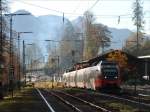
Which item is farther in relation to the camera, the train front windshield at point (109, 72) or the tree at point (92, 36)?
the tree at point (92, 36)

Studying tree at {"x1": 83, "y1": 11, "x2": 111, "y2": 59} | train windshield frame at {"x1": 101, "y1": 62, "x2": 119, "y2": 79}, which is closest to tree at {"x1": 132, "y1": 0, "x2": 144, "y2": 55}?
tree at {"x1": 83, "y1": 11, "x2": 111, "y2": 59}

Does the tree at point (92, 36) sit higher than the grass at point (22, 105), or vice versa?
the tree at point (92, 36)

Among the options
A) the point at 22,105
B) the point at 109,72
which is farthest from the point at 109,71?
the point at 22,105

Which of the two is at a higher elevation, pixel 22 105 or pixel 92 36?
pixel 92 36

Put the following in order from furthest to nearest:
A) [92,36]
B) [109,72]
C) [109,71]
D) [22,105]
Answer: [92,36]
[109,72]
[109,71]
[22,105]

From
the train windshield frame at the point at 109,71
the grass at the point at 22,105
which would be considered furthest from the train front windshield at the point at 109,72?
the grass at the point at 22,105

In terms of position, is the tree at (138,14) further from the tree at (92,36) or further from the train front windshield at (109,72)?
the train front windshield at (109,72)

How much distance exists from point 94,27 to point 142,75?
3410 centimetres

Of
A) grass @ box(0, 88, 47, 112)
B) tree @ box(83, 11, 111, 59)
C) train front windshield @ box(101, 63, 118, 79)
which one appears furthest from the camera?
tree @ box(83, 11, 111, 59)

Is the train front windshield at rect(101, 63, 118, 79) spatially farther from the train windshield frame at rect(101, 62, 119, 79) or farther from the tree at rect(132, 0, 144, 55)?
the tree at rect(132, 0, 144, 55)

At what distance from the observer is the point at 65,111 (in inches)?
1363

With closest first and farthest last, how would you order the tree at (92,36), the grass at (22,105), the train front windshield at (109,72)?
the grass at (22,105)
the train front windshield at (109,72)
the tree at (92,36)

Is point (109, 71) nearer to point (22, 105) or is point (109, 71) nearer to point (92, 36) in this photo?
point (22, 105)

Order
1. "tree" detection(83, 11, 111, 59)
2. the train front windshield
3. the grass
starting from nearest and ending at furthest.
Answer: the grass, the train front windshield, "tree" detection(83, 11, 111, 59)
